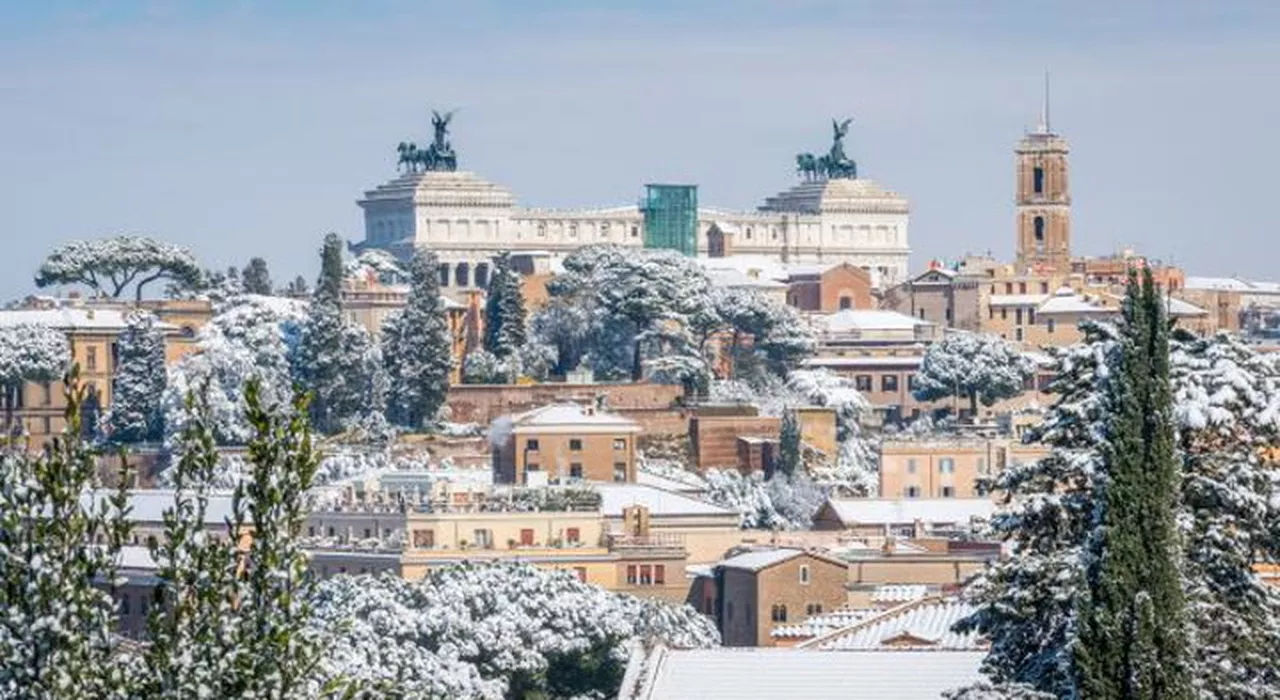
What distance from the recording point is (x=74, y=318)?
121 m

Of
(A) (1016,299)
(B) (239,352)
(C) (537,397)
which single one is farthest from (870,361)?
(B) (239,352)

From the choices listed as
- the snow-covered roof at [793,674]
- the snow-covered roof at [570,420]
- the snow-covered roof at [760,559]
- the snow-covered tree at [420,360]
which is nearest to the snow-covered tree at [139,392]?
the snow-covered tree at [420,360]

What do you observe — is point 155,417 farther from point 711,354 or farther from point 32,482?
point 32,482

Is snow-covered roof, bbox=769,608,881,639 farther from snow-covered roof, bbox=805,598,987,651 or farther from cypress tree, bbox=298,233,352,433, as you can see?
cypress tree, bbox=298,233,352,433

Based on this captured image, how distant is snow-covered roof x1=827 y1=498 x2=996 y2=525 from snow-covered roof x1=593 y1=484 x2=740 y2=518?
341 cm

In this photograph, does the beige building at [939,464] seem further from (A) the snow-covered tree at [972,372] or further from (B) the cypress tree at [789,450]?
(A) the snow-covered tree at [972,372]

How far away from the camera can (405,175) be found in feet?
572

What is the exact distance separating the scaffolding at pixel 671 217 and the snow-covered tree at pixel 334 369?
57080 mm

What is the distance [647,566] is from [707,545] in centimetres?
655

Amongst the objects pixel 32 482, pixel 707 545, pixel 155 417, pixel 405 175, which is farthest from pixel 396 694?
pixel 405 175

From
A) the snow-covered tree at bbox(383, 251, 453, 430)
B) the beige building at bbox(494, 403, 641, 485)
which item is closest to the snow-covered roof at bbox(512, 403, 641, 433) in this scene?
the beige building at bbox(494, 403, 641, 485)

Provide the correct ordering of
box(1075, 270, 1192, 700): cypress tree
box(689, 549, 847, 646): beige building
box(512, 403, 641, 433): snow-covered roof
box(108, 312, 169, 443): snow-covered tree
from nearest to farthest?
box(1075, 270, 1192, 700): cypress tree < box(689, 549, 847, 646): beige building < box(512, 403, 641, 433): snow-covered roof < box(108, 312, 169, 443): snow-covered tree

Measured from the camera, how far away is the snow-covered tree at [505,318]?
391 feet

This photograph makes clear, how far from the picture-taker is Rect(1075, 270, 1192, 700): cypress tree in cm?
3575
